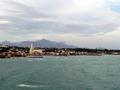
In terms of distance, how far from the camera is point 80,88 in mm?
40281

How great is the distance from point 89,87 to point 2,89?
17195 millimetres

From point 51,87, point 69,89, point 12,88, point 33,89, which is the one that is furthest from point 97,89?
point 12,88

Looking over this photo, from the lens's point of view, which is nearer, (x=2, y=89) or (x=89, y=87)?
(x=2, y=89)

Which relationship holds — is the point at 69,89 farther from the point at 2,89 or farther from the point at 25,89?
the point at 2,89

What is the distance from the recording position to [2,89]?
1545 inches

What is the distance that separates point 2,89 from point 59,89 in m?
10.9

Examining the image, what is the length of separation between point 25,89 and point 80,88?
1065 cm

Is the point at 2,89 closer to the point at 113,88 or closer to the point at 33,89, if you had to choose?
the point at 33,89

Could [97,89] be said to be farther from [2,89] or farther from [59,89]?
[2,89]

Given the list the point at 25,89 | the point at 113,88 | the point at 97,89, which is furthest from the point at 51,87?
the point at 113,88

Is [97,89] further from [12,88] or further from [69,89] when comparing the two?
[12,88]

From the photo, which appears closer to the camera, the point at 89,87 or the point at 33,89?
the point at 33,89

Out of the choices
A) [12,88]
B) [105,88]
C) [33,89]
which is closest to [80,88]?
[105,88]

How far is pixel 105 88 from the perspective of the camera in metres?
41.1
